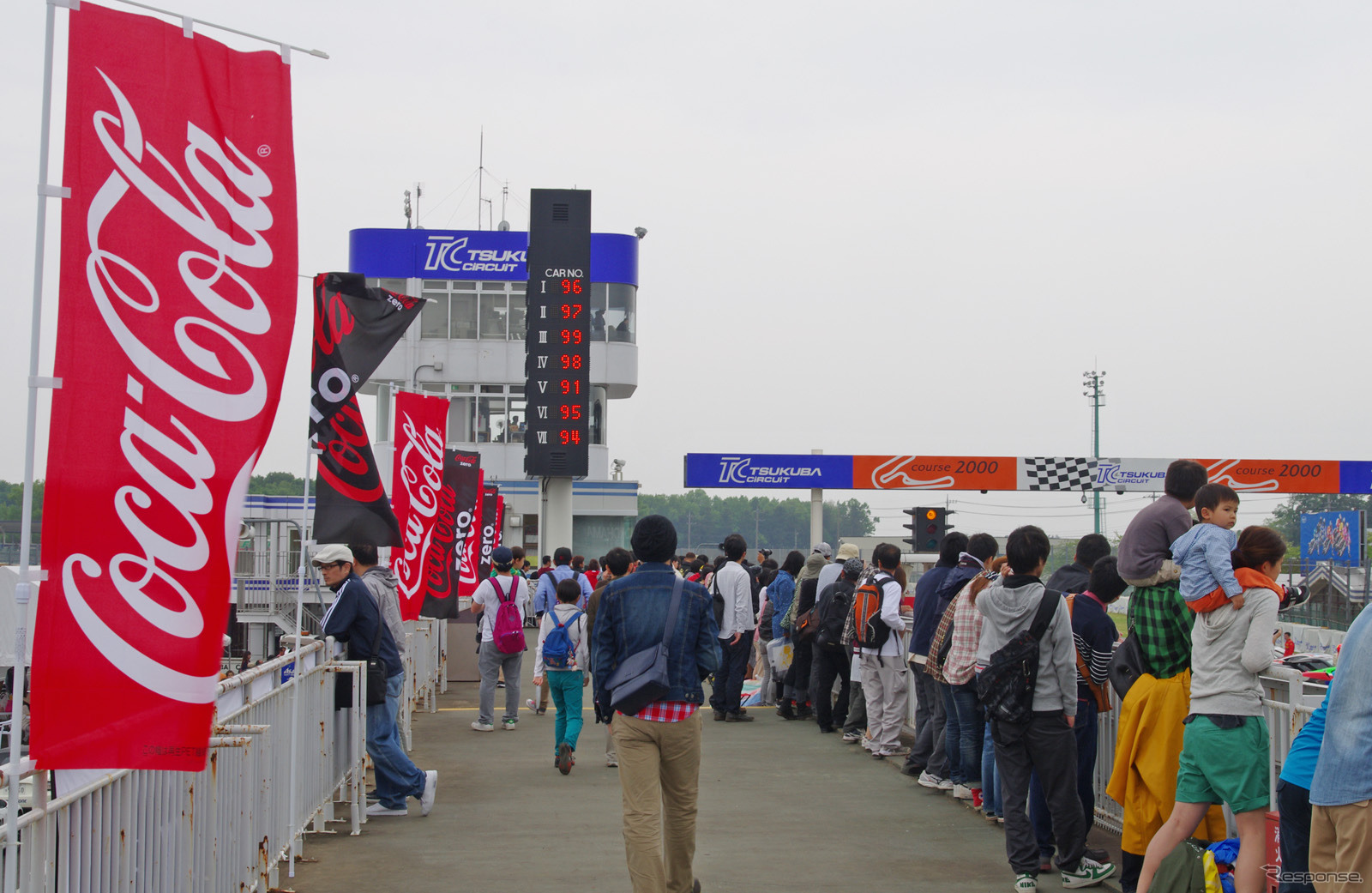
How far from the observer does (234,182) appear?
416 cm

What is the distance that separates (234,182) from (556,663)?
22.1 ft

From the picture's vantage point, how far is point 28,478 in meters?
3.67

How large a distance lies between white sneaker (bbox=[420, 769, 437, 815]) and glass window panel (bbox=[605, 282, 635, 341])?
107ft

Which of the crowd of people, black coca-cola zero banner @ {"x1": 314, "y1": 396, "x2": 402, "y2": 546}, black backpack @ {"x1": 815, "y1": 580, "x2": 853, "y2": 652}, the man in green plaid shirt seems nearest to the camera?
the crowd of people

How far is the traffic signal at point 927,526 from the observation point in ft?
68.1

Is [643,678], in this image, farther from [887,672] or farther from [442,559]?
[442,559]

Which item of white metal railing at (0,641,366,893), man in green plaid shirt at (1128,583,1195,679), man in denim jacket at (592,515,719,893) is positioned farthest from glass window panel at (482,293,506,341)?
man in green plaid shirt at (1128,583,1195,679)

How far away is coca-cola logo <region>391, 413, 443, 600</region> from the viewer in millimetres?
10508

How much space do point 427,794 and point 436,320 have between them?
33.9 meters

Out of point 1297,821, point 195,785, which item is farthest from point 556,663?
point 1297,821

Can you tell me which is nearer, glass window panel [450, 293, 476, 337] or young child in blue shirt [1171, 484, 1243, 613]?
young child in blue shirt [1171, 484, 1243, 613]

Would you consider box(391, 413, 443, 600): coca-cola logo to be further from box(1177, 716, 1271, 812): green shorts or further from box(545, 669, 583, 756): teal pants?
box(1177, 716, 1271, 812): green shorts

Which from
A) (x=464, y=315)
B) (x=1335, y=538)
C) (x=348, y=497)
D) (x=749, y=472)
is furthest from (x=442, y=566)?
(x=464, y=315)

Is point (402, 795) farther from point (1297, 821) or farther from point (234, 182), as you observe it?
point (1297, 821)
